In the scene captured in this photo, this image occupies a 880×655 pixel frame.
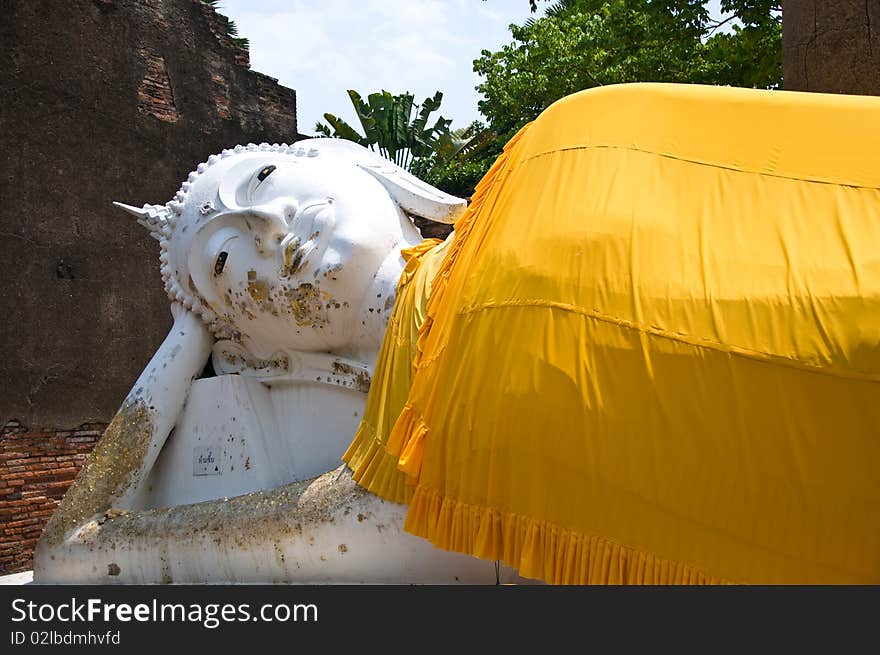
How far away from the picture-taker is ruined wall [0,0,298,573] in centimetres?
651

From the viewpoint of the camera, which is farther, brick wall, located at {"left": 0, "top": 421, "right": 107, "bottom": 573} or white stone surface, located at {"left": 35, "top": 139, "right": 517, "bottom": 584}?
brick wall, located at {"left": 0, "top": 421, "right": 107, "bottom": 573}

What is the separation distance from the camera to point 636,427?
1648 mm

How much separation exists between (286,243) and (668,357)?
124 cm

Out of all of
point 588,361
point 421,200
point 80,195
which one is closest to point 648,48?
point 80,195

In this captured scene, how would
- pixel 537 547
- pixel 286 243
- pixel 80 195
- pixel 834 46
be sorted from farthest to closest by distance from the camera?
pixel 80 195
pixel 834 46
pixel 286 243
pixel 537 547

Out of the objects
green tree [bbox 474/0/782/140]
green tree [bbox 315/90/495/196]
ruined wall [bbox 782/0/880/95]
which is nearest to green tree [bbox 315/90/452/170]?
green tree [bbox 315/90/495/196]

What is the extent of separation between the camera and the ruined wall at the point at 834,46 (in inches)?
127

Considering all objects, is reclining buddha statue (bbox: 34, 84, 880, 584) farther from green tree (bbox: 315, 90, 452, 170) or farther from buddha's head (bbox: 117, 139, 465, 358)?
green tree (bbox: 315, 90, 452, 170)

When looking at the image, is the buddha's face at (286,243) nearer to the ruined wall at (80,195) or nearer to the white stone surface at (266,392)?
the white stone surface at (266,392)

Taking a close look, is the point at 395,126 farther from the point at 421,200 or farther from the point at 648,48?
the point at 421,200

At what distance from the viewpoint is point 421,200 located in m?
2.75

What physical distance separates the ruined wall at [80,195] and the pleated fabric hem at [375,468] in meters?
4.92

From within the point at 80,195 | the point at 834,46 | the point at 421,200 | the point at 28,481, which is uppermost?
the point at 834,46
